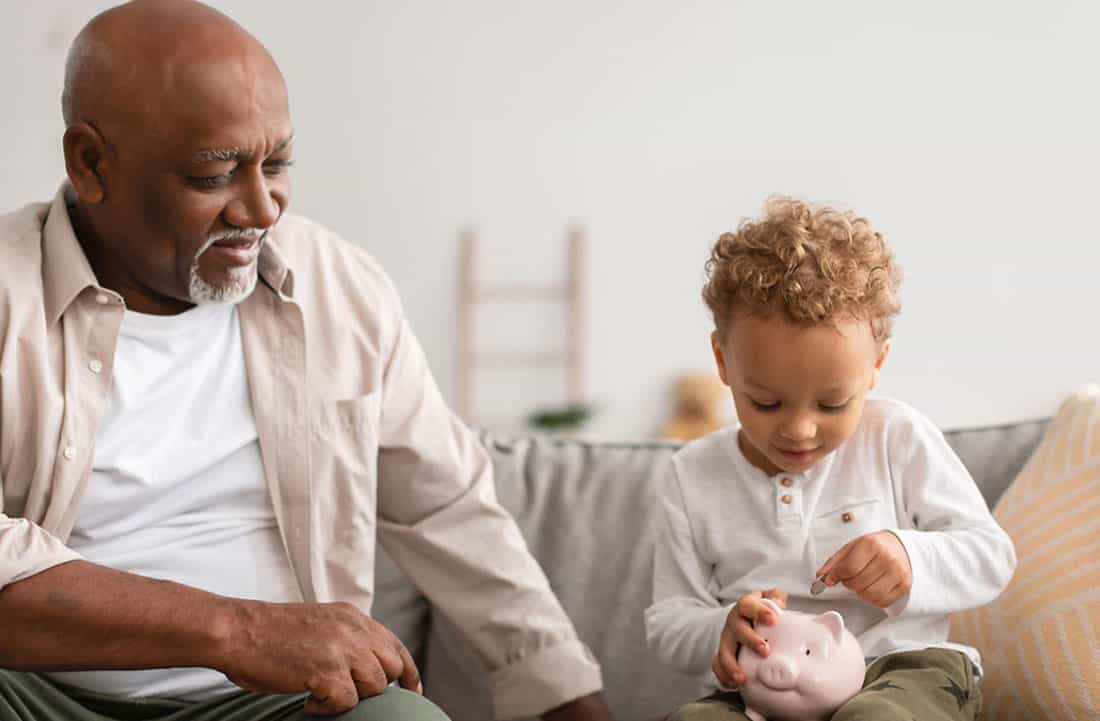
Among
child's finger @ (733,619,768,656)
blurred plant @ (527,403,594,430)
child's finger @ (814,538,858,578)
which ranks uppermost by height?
child's finger @ (814,538,858,578)

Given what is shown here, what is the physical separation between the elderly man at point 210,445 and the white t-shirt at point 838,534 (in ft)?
1.04

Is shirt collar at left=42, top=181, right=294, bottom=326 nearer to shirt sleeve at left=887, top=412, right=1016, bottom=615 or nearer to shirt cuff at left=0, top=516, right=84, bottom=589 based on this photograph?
shirt cuff at left=0, top=516, right=84, bottom=589

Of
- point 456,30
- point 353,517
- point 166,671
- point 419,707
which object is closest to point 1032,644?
point 419,707

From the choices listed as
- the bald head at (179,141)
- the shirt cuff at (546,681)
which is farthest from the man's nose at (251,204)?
the shirt cuff at (546,681)

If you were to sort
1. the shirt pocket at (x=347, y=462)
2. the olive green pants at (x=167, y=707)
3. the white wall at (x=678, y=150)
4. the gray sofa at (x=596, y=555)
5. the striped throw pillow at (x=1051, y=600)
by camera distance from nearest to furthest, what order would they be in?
the olive green pants at (x=167, y=707) < the striped throw pillow at (x=1051, y=600) < the shirt pocket at (x=347, y=462) < the gray sofa at (x=596, y=555) < the white wall at (x=678, y=150)

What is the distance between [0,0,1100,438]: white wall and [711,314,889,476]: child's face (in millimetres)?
3535

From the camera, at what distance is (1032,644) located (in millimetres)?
1421

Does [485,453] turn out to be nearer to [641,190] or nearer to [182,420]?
[182,420]

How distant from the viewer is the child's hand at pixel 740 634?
1.20 meters

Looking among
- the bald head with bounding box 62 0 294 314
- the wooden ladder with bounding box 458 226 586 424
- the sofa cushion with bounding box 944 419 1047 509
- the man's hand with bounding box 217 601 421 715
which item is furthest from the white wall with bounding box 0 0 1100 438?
the man's hand with bounding box 217 601 421 715

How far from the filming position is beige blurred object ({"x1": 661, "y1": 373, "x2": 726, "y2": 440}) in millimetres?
4730

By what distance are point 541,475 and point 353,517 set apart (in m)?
0.36

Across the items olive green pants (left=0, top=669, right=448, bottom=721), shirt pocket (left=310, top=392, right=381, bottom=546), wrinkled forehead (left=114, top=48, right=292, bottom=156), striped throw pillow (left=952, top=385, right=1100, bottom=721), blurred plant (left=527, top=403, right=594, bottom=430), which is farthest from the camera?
blurred plant (left=527, top=403, right=594, bottom=430)

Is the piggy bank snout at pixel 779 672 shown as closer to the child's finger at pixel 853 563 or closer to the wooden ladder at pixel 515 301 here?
the child's finger at pixel 853 563
